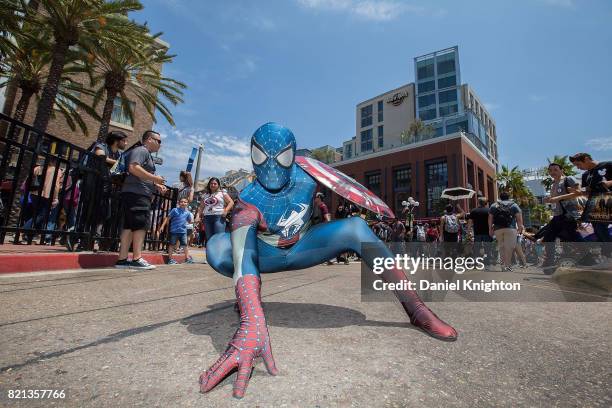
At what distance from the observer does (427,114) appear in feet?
169

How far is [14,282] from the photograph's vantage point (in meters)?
2.40

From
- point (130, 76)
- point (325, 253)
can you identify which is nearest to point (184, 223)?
point (325, 253)

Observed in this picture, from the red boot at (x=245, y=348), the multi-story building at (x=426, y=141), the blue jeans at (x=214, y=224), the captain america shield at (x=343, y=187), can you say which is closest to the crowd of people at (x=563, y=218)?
the captain america shield at (x=343, y=187)

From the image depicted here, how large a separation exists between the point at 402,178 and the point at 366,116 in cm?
2374

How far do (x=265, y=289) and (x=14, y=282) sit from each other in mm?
1993

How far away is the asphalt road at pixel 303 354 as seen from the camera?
908 millimetres

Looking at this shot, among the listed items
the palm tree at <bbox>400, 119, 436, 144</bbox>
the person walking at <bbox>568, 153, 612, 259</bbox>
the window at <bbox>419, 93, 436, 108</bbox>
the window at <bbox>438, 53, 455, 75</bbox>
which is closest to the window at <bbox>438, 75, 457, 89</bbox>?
the window at <bbox>438, 53, 455, 75</bbox>

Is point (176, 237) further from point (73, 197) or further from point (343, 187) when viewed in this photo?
point (343, 187)

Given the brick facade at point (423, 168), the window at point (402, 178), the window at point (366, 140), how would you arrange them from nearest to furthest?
the brick facade at point (423, 168) < the window at point (402, 178) < the window at point (366, 140)

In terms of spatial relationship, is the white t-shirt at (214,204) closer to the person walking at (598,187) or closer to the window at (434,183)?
the person walking at (598,187)

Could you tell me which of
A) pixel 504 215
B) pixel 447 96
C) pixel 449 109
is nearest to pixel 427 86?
pixel 447 96

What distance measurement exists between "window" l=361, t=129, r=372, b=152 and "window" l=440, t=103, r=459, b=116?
12606 mm

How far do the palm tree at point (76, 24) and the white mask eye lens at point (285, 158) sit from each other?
12.1 metres

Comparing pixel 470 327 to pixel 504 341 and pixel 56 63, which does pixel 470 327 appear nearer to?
pixel 504 341
